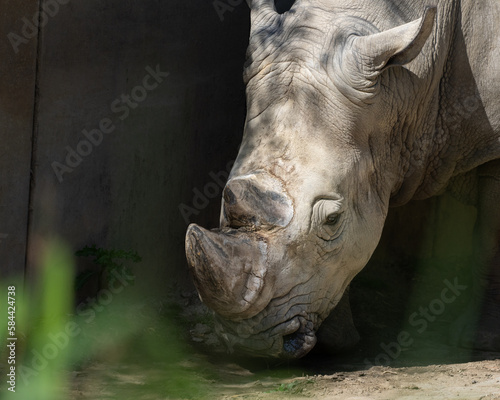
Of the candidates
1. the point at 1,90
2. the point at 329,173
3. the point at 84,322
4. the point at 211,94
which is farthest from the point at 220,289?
the point at 211,94

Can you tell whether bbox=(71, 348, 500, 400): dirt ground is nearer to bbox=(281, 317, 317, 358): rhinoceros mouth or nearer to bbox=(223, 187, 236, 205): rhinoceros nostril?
bbox=(281, 317, 317, 358): rhinoceros mouth

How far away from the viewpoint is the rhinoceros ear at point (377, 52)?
541 centimetres

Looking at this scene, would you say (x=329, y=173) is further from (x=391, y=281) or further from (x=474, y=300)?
(x=391, y=281)

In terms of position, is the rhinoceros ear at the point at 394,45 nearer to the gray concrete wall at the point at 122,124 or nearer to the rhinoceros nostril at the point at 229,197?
the rhinoceros nostril at the point at 229,197

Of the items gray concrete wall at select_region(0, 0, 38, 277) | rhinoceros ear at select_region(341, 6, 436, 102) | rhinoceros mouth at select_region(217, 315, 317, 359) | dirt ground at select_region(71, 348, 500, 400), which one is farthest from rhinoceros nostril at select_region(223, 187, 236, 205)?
gray concrete wall at select_region(0, 0, 38, 277)

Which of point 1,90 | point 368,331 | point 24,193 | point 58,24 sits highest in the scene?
point 58,24

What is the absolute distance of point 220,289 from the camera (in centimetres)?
520

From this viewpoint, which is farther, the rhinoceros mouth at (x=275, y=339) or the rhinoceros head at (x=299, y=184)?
the rhinoceros mouth at (x=275, y=339)

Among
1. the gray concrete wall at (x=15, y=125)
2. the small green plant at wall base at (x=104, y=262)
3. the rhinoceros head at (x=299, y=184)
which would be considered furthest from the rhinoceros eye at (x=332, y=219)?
the gray concrete wall at (x=15, y=125)

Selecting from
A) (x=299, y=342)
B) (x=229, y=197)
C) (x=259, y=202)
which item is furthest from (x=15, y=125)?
(x=299, y=342)

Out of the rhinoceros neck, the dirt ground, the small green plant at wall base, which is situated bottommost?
the dirt ground

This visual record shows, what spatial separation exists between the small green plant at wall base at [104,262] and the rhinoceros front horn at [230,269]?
4.29 ft

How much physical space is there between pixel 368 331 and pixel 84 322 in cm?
229

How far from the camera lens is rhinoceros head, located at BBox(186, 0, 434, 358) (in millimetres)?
5266
